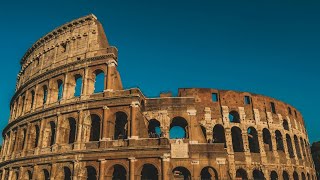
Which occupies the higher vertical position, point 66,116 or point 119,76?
point 119,76

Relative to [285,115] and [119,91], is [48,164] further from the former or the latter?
[285,115]

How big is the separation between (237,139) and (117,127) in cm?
1220

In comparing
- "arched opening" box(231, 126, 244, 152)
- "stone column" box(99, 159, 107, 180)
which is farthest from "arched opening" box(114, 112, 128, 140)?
"arched opening" box(231, 126, 244, 152)

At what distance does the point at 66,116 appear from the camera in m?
23.5

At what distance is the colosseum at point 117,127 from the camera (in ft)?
68.9

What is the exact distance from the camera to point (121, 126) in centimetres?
2423

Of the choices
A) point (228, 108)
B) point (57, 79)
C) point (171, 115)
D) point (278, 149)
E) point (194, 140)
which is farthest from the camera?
point (278, 149)

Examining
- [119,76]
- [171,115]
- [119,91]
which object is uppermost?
[119,76]

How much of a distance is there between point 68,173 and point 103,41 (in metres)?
11.7

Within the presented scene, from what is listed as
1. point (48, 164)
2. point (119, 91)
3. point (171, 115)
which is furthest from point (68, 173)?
point (171, 115)

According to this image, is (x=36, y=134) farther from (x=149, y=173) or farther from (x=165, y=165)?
(x=165, y=165)

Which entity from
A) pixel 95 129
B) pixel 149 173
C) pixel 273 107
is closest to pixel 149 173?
pixel 149 173

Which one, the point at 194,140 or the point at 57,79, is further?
the point at 57,79

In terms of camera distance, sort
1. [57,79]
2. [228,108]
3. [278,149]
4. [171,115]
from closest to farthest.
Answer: [171,115] < [57,79] < [228,108] < [278,149]
